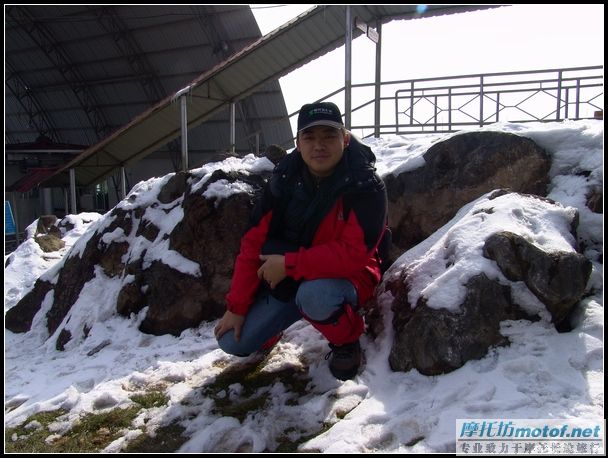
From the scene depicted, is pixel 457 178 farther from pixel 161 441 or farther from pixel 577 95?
pixel 577 95

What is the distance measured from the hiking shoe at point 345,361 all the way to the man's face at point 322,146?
122cm

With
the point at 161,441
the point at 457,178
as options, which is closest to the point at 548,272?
→ the point at 457,178

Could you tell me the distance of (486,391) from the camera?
7.88 feet

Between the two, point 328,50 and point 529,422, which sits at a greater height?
point 328,50

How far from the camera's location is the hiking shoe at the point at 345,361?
2.99 meters

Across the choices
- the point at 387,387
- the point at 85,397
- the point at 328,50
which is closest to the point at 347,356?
the point at 387,387

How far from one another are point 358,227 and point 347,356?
88 cm

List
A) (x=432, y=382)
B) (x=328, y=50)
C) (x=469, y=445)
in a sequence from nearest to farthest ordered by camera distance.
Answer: (x=469, y=445) → (x=432, y=382) → (x=328, y=50)

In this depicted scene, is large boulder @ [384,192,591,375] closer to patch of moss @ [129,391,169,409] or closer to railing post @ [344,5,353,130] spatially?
patch of moss @ [129,391,169,409]

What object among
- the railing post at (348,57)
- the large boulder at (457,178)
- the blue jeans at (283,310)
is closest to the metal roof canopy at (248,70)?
the railing post at (348,57)

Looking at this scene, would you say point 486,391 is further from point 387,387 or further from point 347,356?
point 347,356

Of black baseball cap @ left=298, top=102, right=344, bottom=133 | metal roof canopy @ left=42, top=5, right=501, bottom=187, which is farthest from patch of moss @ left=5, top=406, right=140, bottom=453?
metal roof canopy @ left=42, top=5, right=501, bottom=187

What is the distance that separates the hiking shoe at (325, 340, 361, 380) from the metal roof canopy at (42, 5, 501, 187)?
7.72 meters

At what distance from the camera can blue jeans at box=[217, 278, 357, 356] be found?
2807 mm
